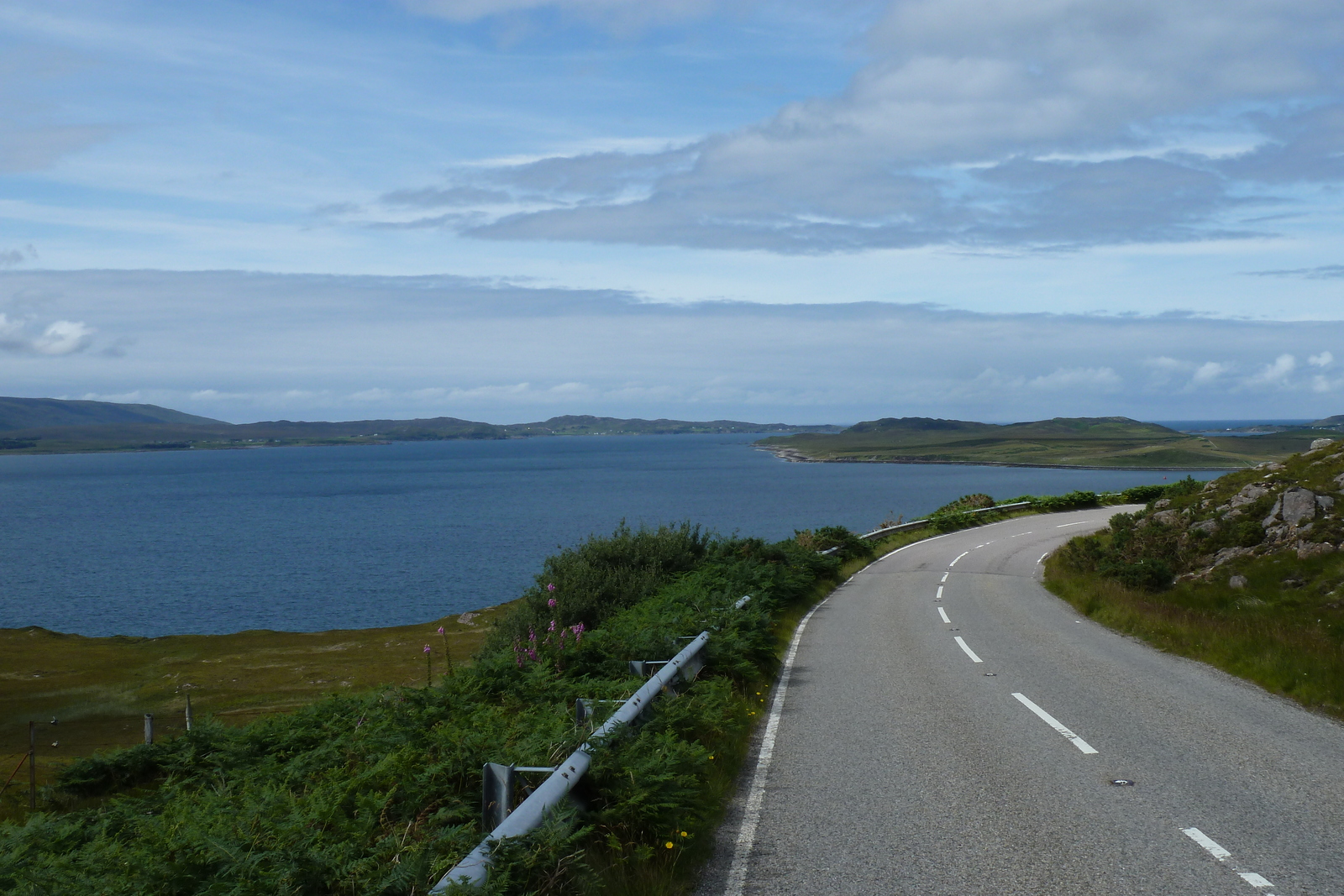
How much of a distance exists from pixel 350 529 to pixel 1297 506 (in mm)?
80070

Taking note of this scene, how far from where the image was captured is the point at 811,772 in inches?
295

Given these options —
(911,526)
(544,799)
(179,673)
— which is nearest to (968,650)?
A: (544,799)

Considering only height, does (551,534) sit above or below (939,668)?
below

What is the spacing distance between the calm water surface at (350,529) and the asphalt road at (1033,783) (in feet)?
126

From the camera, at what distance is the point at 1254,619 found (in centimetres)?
1480

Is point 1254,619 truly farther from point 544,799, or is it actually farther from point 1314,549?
point 544,799

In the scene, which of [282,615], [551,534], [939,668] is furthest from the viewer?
[551,534]

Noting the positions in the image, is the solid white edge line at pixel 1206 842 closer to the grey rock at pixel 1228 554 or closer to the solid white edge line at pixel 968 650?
the solid white edge line at pixel 968 650

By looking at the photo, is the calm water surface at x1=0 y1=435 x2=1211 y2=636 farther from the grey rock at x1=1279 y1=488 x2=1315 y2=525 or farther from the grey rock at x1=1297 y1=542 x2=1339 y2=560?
the grey rock at x1=1297 y1=542 x2=1339 y2=560

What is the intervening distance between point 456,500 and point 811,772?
112m

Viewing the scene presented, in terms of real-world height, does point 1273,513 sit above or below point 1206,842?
above

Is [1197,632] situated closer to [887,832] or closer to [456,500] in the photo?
[887,832]

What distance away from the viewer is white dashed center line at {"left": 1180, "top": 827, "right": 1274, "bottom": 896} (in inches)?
196

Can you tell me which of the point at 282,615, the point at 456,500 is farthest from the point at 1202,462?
the point at 282,615
